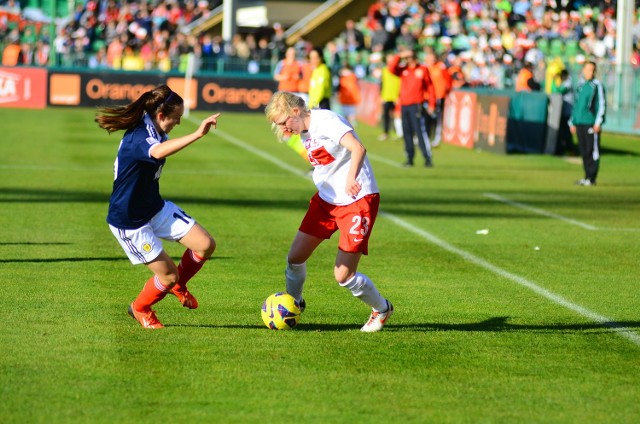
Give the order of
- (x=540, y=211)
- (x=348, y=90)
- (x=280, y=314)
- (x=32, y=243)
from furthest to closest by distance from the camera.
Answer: (x=348, y=90), (x=540, y=211), (x=32, y=243), (x=280, y=314)

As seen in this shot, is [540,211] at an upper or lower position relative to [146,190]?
lower

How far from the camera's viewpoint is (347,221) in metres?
8.45

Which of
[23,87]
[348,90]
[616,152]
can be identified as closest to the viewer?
[616,152]

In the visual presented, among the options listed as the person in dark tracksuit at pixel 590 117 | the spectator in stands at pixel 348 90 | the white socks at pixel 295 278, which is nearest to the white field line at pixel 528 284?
the white socks at pixel 295 278

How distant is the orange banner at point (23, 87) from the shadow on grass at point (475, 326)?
3364 centimetres

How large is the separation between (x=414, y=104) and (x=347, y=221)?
15.9 meters

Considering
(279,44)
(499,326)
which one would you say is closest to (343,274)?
(499,326)

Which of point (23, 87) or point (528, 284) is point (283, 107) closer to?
point (528, 284)

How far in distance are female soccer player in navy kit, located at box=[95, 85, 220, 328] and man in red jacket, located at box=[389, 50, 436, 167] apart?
15.5 meters

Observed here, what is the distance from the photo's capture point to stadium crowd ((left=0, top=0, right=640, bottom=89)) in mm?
42250

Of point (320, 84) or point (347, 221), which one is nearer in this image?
point (347, 221)

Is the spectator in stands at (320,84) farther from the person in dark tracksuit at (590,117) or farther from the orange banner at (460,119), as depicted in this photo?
the orange banner at (460,119)

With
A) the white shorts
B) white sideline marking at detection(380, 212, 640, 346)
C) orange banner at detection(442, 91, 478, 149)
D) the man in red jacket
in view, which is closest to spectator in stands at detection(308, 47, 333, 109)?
the man in red jacket

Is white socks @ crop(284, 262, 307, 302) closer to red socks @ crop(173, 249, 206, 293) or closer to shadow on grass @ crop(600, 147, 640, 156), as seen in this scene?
red socks @ crop(173, 249, 206, 293)
